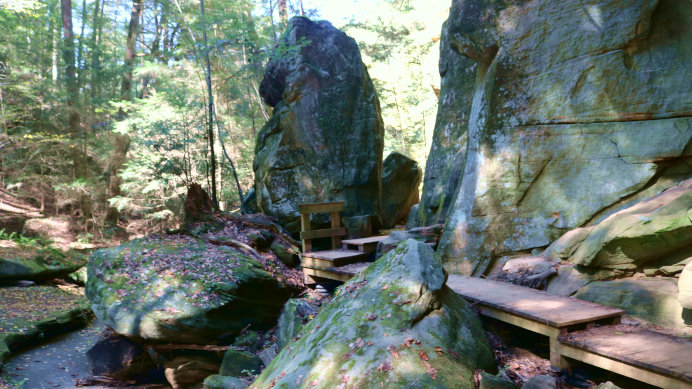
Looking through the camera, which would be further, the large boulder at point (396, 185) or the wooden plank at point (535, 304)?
the large boulder at point (396, 185)

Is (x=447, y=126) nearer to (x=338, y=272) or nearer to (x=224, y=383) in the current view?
(x=338, y=272)

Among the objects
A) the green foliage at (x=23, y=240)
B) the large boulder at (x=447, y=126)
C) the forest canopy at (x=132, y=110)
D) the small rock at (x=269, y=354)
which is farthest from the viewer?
the green foliage at (x=23, y=240)

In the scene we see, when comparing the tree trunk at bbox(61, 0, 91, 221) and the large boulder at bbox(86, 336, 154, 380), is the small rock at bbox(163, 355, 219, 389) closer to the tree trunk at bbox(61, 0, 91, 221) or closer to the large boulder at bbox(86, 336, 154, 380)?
the large boulder at bbox(86, 336, 154, 380)

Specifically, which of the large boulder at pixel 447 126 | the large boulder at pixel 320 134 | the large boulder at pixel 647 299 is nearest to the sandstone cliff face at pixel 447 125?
the large boulder at pixel 447 126

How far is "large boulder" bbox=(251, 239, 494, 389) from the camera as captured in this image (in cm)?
331

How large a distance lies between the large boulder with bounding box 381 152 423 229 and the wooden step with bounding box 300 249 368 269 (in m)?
4.39

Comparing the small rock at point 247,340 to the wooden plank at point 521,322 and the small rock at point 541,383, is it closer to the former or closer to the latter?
the wooden plank at point 521,322

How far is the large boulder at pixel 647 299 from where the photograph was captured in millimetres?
3936

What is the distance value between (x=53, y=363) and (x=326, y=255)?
204 inches

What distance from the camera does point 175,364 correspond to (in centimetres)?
689

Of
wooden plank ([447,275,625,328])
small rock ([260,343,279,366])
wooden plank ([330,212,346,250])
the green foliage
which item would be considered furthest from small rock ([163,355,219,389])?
the green foliage

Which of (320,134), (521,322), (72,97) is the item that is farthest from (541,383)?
(72,97)

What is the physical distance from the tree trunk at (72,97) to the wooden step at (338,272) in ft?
36.1

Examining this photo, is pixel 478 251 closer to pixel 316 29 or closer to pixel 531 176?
pixel 531 176
